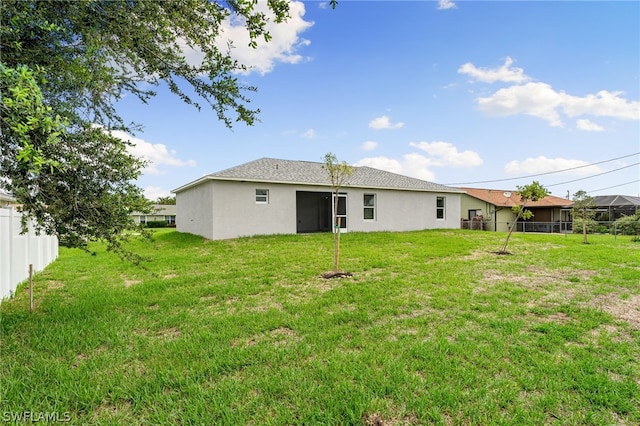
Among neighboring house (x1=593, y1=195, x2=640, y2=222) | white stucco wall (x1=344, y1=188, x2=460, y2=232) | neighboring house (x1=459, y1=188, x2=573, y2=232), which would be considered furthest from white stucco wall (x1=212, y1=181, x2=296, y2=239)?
neighboring house (x1=593, y1=195, x2=640, y2=222)

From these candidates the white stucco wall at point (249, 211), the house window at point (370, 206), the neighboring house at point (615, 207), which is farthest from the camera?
the neighboring house at point (615, 207)

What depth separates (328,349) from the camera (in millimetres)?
3191

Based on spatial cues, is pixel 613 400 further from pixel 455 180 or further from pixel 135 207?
pixel 455 180

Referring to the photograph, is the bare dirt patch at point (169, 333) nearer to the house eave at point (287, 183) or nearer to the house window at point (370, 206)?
the house eave at point (287, 183)

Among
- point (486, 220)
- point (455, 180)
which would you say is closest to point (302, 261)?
point (486, 220)

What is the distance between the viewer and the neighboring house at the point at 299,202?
13047 mm

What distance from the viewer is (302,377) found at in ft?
8.67

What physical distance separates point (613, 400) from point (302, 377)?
8.27ft

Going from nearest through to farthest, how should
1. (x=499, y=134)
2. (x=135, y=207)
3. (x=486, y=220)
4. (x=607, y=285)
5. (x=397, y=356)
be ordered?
(x=397, y=356) < (x=135, y=207) < (x=607, y=285) < (x=499, y=134) < (x=486, y=220)

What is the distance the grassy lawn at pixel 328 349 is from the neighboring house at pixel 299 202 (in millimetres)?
6569

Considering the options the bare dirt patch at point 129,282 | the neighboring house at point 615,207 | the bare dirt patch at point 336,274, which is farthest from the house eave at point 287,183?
the neighboring house at point 615,207

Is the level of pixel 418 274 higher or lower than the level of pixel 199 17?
lower

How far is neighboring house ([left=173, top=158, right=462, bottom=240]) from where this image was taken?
13.0 meters

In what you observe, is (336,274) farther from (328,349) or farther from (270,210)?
(270,210)
